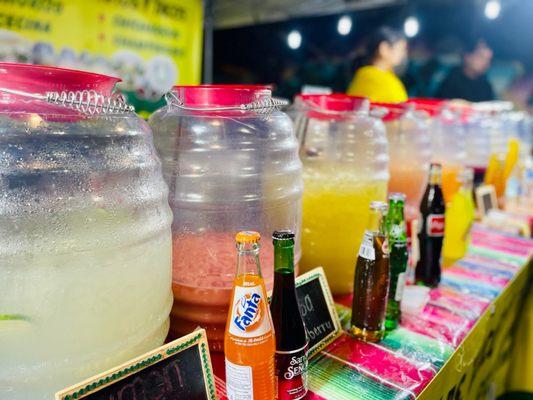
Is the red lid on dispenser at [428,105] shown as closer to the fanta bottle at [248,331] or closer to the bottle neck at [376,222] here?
the bottle neck at [376,222]

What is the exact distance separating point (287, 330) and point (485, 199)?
200 centimetres

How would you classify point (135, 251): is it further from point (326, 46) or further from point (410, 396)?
point (326, 46)

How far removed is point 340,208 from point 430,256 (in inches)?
15.9

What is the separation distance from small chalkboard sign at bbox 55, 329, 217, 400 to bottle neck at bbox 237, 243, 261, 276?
16cm

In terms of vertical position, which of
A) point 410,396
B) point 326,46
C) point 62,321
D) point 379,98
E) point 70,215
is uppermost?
point 326,46

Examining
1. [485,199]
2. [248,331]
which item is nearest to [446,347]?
[248,331]

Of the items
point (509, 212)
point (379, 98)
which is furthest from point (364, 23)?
point (509, 212)

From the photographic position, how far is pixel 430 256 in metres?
1.45

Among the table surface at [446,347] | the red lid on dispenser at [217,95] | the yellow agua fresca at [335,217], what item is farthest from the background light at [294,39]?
the red lid on dispenser at [217,95]

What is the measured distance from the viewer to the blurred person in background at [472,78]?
623cm

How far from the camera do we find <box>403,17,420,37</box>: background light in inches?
252

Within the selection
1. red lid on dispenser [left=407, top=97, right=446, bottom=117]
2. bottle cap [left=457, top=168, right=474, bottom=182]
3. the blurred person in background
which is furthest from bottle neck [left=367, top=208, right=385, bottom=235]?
the blurred person in background

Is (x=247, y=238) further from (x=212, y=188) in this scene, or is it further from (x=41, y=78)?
(x=41, y=78)

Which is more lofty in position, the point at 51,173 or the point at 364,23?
the point at 364,23
